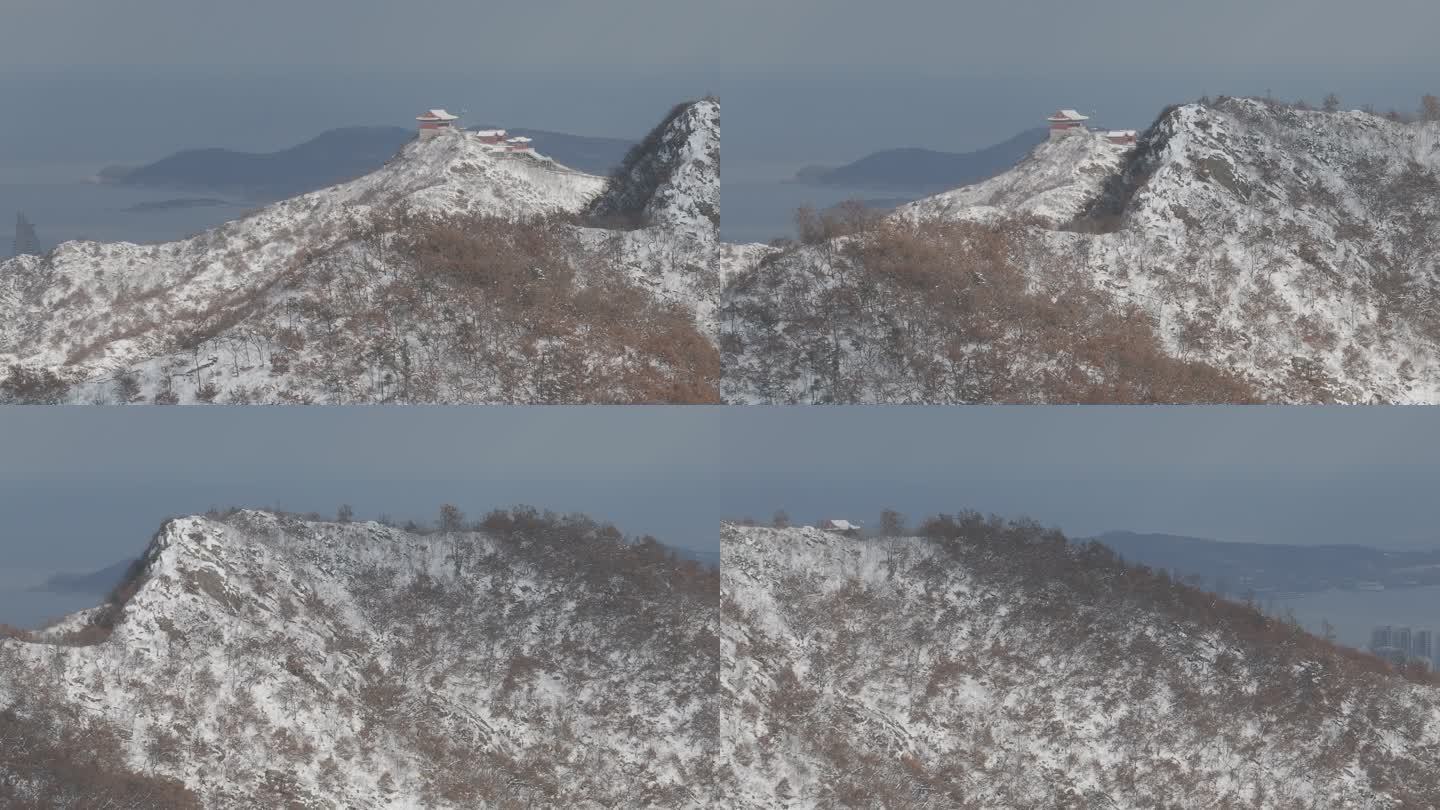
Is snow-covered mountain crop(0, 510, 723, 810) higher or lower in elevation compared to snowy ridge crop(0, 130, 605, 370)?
lower

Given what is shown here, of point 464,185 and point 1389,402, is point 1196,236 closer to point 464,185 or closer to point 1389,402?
point 1389,402

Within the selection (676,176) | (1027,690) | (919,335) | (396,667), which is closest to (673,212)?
(676,176)

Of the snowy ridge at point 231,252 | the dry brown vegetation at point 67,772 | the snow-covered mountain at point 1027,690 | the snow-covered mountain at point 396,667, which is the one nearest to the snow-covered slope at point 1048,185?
the snow-covered mountain at point 1027,690

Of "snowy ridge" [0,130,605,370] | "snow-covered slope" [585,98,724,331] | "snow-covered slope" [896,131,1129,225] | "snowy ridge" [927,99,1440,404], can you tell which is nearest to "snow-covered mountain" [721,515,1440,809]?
"snow-covered slope" [585,98,724,331]

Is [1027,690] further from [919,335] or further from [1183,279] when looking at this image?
[1183,279]

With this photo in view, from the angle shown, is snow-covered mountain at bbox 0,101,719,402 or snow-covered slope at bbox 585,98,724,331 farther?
snow-covered slope at bbox 585,98,724,331

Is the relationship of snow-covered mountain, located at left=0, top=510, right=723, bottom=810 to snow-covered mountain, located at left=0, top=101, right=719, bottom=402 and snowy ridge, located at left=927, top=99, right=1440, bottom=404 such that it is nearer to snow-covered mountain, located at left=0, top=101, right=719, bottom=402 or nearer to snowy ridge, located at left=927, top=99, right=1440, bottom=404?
snow-covered mountain, located at left=0, top=101, right=719, bottom=402

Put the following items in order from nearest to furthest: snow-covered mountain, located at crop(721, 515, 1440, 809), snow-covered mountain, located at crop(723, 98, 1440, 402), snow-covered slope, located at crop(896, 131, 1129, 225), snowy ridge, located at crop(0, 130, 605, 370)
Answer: snow-covered mountain, located at crop(721, 515, 1440, 809) → snow-covered mountain, located at crop(723, 98, 1440, 402) → snow-covered slope, located at crop(896, 131, 1129, 225) → snowy ridge, located at crop(0, 130, 605, 370)
